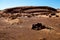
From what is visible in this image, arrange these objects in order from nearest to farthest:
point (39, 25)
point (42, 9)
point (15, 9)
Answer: point (39, 25), point (42, 9), point (15, 9)

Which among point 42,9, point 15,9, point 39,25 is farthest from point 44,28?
point 15,9

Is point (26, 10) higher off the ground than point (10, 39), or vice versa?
point (10, 39)

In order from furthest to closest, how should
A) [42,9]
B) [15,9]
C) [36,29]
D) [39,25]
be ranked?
[15,9] → [42,9] → [39,25] → [36,29]

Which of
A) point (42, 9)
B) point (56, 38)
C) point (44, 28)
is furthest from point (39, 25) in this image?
point (42, 9)

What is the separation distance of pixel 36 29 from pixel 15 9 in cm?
2415

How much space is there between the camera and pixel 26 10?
33.8m

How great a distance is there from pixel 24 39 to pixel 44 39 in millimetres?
1206

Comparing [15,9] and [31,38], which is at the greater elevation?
[31,38]

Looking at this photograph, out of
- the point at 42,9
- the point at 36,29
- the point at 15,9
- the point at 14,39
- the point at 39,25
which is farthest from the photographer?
the point at 15,9

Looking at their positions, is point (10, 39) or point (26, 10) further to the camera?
point (26, 10)

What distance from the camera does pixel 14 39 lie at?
900 cm

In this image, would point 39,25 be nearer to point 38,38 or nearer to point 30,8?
point 38,38

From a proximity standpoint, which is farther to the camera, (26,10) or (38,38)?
(26,10)

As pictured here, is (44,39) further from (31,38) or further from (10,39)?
(10,39)
